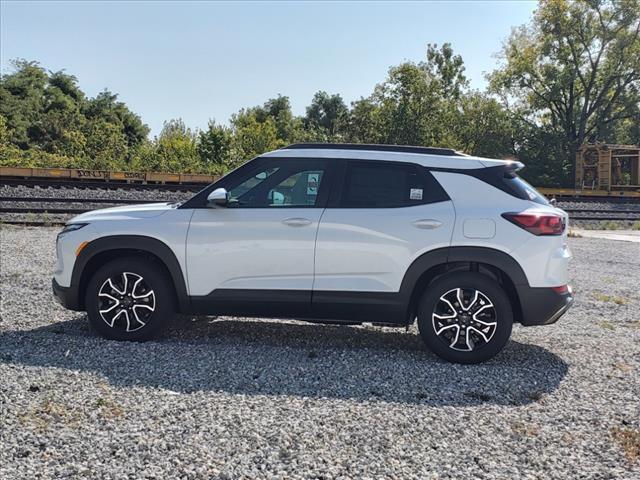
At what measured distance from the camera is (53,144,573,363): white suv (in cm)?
521

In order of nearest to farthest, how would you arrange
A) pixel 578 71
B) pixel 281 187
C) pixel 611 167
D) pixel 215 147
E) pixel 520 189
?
pixel 520 189 < pixel 281 187 < pixel 611 167 < pixel 215 147 < pixel 578 71

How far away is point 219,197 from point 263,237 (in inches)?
20.4

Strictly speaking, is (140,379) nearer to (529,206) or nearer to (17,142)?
(529,206)

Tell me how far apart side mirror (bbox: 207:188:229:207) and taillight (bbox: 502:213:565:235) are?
2.42m

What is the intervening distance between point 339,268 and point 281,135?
55.2 metres

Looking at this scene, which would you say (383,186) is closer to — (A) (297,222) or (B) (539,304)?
(A) (297,222)

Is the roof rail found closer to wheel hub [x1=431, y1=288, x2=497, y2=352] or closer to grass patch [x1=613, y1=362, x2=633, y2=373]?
wheel hub [x1=431, y1=288, x2=497, y2=352]

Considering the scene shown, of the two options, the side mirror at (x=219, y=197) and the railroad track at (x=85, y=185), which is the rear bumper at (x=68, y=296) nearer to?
the side mirror at (x=219, y=197)

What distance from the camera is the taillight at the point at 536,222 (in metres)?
5.19

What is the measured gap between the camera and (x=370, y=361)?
5.26 meters

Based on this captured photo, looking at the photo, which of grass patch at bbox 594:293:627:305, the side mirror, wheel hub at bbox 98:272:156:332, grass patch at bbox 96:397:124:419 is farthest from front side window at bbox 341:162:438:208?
grass patch at bbox 594:293:627:305

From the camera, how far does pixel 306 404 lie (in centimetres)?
416

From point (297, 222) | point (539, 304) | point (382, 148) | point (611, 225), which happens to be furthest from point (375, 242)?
point (611, 225)

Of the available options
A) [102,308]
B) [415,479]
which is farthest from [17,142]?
[415,479]
